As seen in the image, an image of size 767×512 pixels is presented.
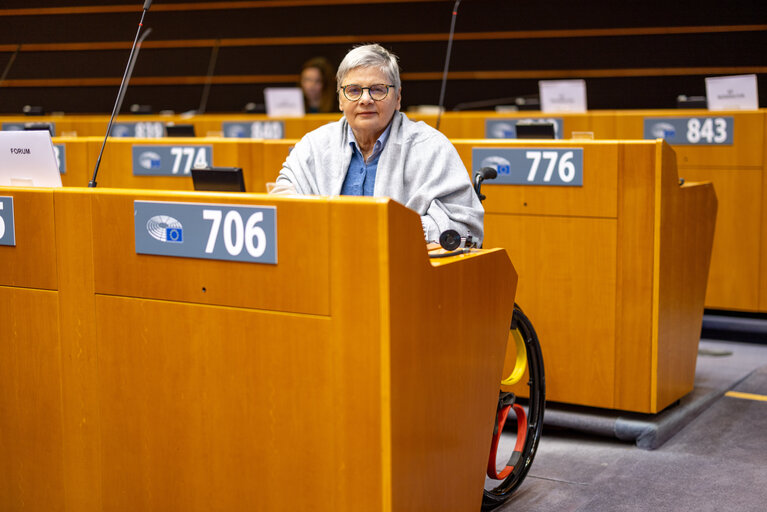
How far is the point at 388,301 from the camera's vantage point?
5.77 feet

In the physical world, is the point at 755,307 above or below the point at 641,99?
below

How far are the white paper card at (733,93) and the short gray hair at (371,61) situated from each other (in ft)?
12.4

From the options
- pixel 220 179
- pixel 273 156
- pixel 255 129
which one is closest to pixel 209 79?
pixel 255 129

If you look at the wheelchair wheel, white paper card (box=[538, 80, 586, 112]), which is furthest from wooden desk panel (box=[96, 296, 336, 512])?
white paper card (box=[538, 80, 586, 112])

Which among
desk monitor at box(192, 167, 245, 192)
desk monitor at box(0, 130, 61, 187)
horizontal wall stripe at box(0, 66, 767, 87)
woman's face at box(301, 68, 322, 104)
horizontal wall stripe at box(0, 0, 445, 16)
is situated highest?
horizontal wall stripe at box(0, 0, 445, 16)

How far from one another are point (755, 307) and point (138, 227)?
12.9ft

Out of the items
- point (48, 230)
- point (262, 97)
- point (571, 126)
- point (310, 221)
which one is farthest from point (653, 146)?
point (262, 97)

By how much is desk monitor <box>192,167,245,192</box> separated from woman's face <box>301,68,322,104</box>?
16.2ft

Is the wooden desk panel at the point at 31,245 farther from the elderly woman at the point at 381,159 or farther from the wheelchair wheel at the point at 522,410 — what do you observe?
the wheelchair wheel at the point at 522,410

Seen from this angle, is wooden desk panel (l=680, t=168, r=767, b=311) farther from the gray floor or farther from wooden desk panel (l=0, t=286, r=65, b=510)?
wooden desk panel (l=0, t=286, r=65, b=510)

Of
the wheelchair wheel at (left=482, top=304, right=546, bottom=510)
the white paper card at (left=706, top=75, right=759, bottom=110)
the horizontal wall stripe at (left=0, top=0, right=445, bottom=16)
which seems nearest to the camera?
the wheelchair wheel at (left=482, top=304, right=546, bottom=510)

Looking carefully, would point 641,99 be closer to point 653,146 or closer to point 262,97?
point 262,97

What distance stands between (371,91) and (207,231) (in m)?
0.72

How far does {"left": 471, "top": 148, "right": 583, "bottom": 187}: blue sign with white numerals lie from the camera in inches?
133
